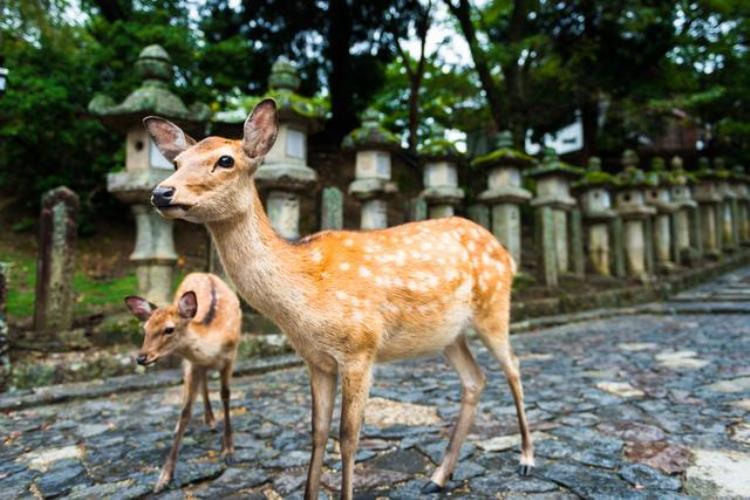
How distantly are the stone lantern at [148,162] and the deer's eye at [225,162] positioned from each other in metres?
3.85

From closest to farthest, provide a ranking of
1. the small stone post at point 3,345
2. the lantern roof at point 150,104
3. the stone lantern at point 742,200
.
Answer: the small stone post at point 3,345, the lantern roof at point 150,104, the stone lantern at point 742,200

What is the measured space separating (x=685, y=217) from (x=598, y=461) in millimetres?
14935

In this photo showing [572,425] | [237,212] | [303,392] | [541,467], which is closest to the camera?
[237,212]

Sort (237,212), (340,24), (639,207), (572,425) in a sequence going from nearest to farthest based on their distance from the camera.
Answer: (237,212), (572,425), (639,207), (340,24)

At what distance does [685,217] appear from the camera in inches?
621

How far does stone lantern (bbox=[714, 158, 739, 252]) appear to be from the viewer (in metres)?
18.7

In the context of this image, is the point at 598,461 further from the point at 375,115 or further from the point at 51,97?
the point at 51,97

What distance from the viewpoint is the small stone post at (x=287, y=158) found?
6277 mm

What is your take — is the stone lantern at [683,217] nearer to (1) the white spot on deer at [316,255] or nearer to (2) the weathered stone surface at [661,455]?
(2) the weathered stone surface at [661,455]

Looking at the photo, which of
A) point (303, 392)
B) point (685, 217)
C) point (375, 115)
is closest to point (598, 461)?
point (303, 392)

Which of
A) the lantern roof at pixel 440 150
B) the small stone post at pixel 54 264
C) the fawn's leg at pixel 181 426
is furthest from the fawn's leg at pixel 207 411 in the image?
the lantern roof at pixel 440 150

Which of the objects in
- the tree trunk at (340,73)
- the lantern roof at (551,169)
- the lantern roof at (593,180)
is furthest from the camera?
the tree trunk at (340,73)

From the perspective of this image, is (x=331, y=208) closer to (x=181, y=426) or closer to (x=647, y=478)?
(x=181, y=426)

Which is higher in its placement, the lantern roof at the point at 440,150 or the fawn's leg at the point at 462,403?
the lantern roof at the point at 440,150
